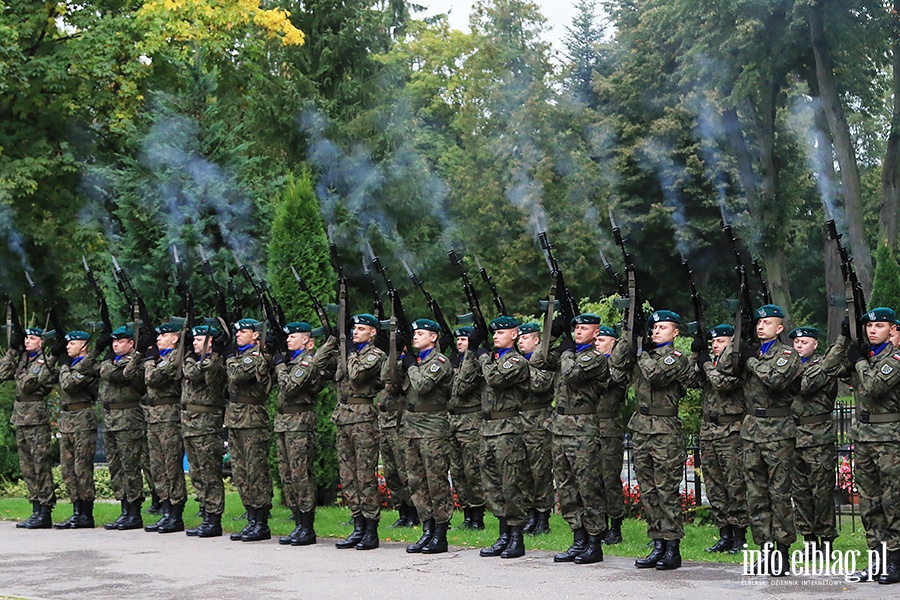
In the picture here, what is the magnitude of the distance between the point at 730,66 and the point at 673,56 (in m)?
4.14

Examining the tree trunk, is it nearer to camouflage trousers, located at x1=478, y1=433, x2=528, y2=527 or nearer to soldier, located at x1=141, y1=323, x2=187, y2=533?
soldier, located at x1=141, y1=323, x2=187, y2=533

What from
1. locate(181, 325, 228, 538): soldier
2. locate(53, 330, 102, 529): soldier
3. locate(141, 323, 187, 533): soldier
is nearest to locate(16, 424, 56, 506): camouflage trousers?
locate(53, 330, 102, 529): soldier

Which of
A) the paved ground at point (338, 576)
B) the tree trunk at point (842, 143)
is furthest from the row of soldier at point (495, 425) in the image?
the tree trunk at point (842, 143)

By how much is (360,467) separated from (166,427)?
105 inches

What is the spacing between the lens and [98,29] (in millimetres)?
28188

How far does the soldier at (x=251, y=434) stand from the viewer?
1297 cm

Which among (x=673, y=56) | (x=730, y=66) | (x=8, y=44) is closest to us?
(x=8, y=44)

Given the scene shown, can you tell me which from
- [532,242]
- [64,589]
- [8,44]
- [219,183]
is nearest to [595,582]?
[64,589]

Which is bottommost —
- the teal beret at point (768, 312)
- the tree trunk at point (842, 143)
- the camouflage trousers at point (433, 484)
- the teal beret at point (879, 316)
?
the camouflage trousers at point (433, 484)

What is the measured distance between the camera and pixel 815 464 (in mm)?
10422

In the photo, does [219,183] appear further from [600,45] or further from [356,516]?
[600,45]

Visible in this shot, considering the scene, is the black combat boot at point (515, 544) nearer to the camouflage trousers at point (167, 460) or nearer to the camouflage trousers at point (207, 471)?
the camouflage trousers at point (207, 471)

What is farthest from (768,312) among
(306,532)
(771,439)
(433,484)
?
(306,532)

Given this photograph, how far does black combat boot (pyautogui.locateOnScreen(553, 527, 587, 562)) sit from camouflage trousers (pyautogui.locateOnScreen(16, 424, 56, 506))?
21.3ft
